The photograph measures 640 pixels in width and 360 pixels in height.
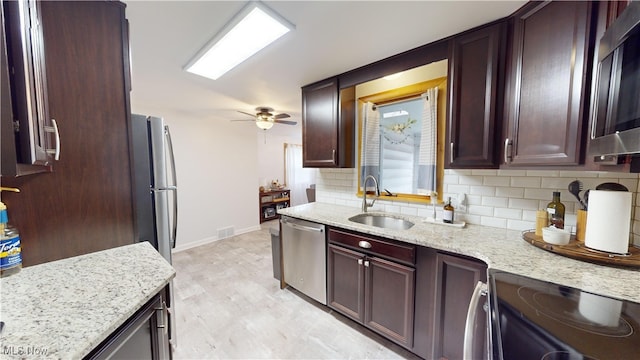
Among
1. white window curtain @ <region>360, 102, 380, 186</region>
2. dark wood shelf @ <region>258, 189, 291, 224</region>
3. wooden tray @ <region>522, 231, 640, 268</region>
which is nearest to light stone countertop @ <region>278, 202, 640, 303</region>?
wooden tray @ <region>522, 231, 640, 268</region>

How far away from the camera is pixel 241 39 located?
1536 mm

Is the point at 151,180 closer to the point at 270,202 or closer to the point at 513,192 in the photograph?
the point at 513,192

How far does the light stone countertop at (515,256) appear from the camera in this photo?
35.4 inches

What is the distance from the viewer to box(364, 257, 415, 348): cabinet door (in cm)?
150

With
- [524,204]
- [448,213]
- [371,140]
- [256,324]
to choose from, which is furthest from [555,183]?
[256,324]

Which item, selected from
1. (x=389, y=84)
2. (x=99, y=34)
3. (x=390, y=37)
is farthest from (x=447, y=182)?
(x=99, y=34)

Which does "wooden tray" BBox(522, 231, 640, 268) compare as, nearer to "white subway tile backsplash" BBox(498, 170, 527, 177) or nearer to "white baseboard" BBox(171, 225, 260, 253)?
"white subway tile backsplash" BBox(498, 170, 527, 177)

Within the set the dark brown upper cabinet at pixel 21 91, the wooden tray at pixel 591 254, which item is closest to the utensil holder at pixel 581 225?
the wooden tray at pixel 591 254

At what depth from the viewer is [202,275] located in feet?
9.16

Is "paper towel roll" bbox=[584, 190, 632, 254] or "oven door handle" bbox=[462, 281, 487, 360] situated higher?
"paper towel roll" bbox=[584, 190, 632, 254]

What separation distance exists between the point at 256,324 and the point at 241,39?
2263 mm

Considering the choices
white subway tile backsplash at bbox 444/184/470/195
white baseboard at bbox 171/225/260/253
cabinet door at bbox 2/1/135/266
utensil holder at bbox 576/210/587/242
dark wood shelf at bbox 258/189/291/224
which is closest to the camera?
cabinet door at bbox 2/1/135/266

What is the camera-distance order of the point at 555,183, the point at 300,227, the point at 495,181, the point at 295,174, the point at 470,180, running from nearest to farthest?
the point at 555,183
the point at 495,181
the point at 470,180
the point at 300,227
the point at 295,174

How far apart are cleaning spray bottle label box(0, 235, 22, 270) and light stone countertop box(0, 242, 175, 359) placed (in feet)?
0.20
